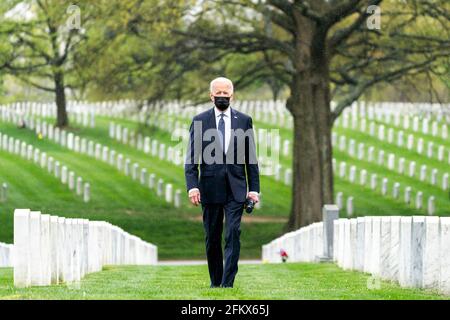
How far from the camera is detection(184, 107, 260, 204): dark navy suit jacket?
1432 centimetres

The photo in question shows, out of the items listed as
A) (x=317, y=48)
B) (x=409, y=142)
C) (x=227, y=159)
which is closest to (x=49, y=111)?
(x=409, y=142)

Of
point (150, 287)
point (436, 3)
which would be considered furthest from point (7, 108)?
point (150, 287)

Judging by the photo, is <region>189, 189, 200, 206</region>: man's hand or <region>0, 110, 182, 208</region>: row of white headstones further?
<region>0, 110, 182, 208</region>: row of white headstones

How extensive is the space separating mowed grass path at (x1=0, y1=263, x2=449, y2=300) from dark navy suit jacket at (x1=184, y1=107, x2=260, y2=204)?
37.1 inches

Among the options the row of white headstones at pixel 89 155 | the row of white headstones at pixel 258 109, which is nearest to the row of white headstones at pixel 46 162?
the row of white headstones at pixel 89 155

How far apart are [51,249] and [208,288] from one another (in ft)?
A: 5.54

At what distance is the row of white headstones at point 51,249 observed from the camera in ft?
46.2

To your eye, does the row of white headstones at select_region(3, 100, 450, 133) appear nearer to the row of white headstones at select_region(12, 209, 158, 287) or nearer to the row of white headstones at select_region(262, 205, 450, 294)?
the row of white headstones at select_region(262, 205, 450, 294)

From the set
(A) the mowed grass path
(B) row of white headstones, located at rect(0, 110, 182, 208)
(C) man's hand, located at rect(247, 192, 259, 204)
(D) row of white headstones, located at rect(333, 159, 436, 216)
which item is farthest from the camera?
(B) row of white headstones, located at rect(0, 110, 182, 208)

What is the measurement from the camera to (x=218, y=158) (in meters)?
14.5

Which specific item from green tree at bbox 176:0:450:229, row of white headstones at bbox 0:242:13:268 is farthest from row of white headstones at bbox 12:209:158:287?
green tree at bbox 176:0:450:229

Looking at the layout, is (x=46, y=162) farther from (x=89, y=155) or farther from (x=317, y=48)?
(x=317, y=48)

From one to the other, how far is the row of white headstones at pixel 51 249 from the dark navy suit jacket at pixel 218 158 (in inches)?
58.8

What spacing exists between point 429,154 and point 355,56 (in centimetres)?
1643
